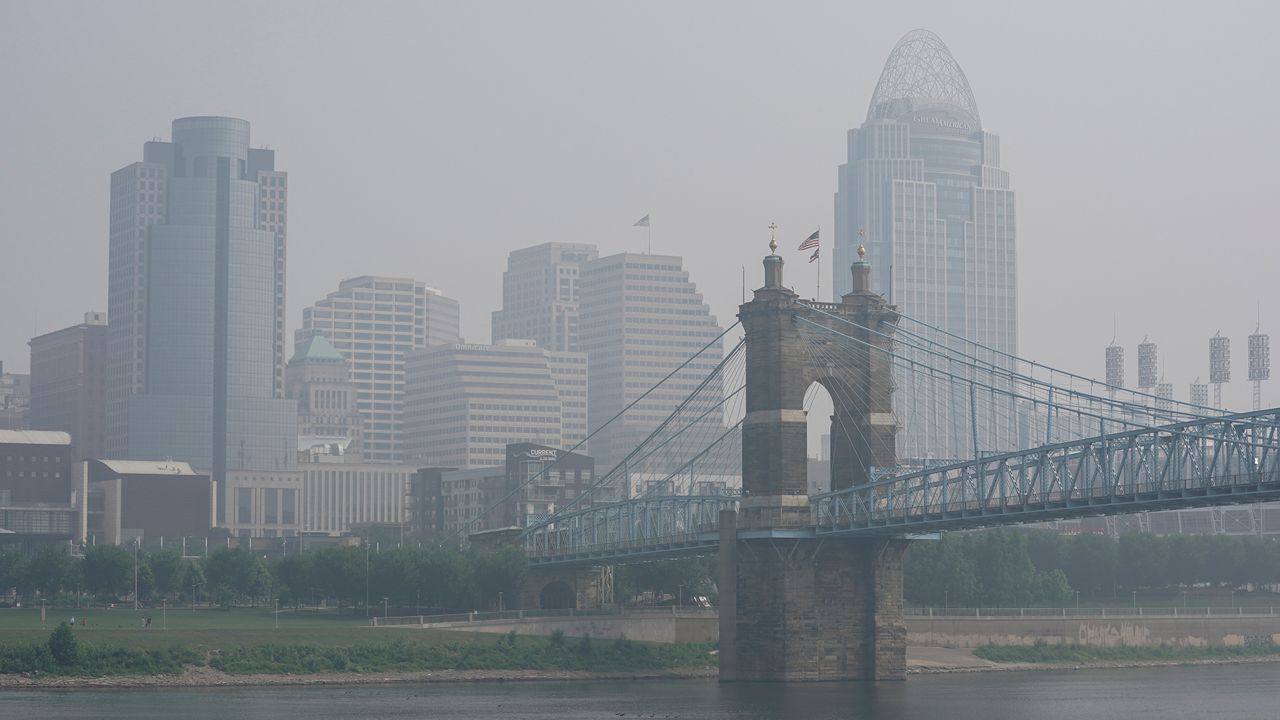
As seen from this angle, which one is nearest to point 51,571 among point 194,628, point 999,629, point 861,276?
point 194,628

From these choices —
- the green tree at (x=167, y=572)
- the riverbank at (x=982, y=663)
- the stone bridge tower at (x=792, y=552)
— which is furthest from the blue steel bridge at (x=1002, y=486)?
the green tree at (x=167, y=572)

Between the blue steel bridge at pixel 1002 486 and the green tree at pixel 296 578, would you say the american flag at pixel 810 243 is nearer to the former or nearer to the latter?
the blue steel bridge at pixel 1002 486

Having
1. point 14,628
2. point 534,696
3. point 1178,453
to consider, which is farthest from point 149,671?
point 1178,453

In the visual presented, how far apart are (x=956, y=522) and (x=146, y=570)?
283 ft

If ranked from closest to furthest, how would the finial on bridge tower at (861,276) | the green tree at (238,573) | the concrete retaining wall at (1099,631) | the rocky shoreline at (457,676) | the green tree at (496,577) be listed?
the rocky shoreline at (457,676) → the finial on bridge tower at (861,276) → the concrete retaining wall at (1099,631) → the green tree at (496,577) → the green tree at (238,573)

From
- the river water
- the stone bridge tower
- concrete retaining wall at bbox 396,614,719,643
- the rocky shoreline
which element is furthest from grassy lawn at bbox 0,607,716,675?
the stone bridge tower

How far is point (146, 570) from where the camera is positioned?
183 meters

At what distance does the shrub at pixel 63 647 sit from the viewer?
130750 millimetres

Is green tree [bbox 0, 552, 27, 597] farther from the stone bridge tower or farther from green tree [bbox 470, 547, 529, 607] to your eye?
the stone bridge tower

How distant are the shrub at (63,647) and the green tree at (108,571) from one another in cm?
4920

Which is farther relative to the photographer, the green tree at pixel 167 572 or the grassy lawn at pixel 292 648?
the green tree at pixel 167 572

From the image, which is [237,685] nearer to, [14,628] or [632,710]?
[14,628]

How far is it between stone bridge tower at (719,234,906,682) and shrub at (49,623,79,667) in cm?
4455

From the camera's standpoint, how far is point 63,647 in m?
131
